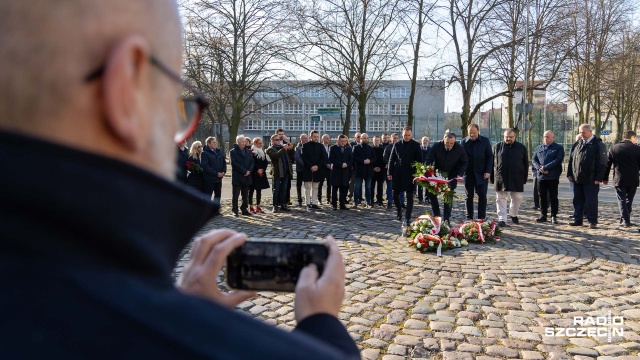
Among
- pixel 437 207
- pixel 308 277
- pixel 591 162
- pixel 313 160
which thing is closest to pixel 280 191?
pixel 313 160

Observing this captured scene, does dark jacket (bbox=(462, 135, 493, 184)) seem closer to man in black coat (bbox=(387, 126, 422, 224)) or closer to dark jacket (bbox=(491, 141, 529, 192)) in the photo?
dark jacket (bbox=(491, 141, 529, 192))

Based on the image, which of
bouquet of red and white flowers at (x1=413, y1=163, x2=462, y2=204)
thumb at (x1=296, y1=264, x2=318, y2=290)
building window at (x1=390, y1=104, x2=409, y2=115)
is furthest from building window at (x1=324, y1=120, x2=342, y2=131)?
thumb at (x1=296, y1=264, x2=318, y2=290)

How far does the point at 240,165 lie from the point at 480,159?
Result: 5712 mm

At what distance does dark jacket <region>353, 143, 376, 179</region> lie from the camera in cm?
1420

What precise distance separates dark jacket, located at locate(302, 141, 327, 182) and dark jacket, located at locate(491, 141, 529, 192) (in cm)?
474

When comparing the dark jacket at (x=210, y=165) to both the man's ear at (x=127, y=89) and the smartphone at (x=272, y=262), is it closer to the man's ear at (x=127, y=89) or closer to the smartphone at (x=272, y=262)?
the smartphone at (x=272, y=262)

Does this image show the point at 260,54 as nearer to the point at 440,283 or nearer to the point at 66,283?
the point at 440,283

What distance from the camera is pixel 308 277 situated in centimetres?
115

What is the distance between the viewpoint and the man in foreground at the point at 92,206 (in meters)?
0.65

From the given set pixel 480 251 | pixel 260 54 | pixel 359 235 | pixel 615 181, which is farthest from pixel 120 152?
pixel 260 54

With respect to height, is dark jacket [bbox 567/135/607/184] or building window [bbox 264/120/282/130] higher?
building window [bbox 264/120/282/130]

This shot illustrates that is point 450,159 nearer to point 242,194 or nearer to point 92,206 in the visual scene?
point 242,194

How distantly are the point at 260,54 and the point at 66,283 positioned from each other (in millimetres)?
25618

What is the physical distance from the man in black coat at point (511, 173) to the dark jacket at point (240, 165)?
5.90 meters
